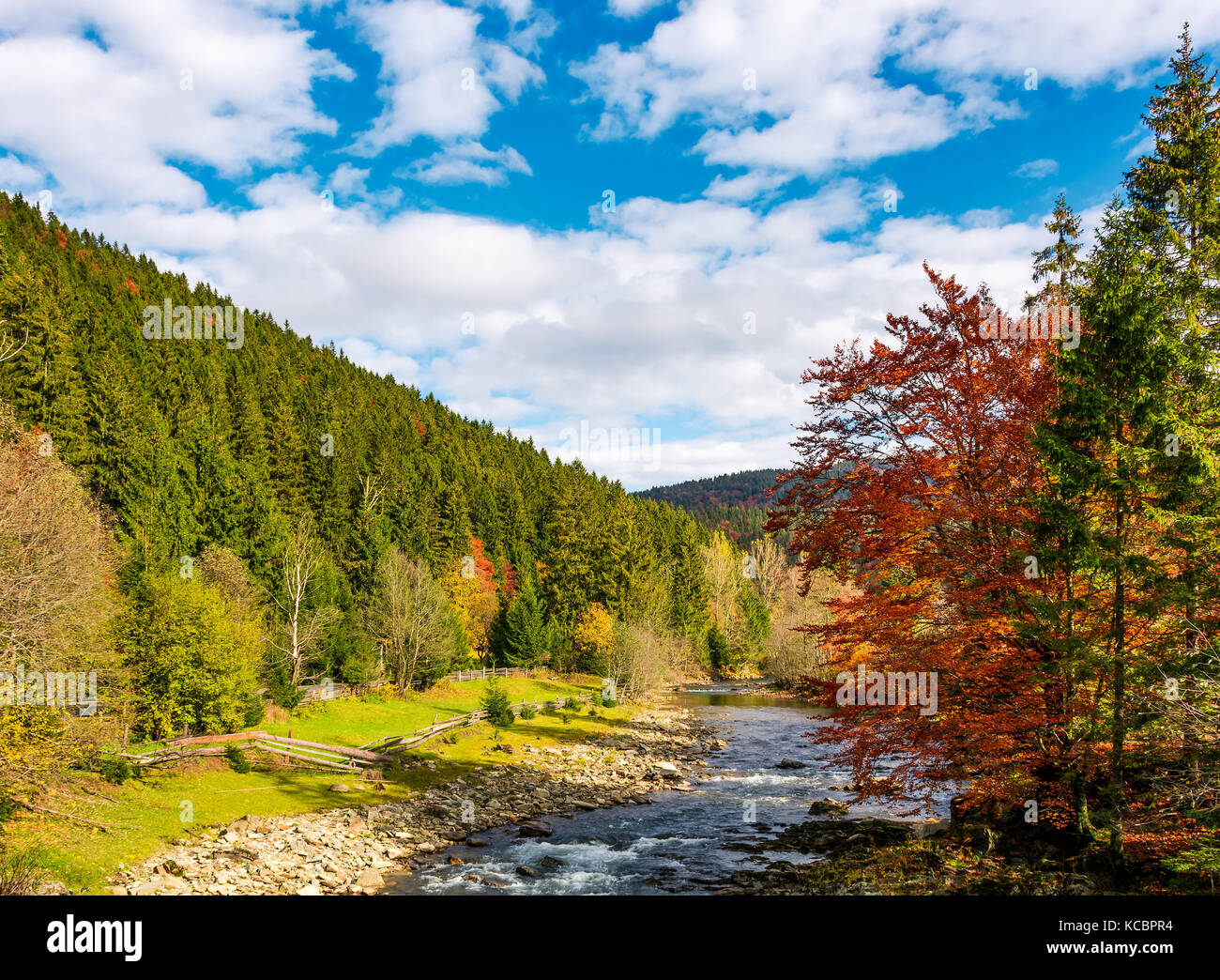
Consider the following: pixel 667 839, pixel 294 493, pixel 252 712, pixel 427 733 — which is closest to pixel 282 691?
pixel 252 712

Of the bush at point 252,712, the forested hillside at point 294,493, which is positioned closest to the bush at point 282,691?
the forested hillside at point 294,493

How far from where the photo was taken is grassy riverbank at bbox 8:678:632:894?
54.6 ft

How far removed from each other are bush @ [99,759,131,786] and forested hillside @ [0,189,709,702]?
4.76 m

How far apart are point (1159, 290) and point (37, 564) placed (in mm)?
30516

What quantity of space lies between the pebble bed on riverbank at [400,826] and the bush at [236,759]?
5.14 m

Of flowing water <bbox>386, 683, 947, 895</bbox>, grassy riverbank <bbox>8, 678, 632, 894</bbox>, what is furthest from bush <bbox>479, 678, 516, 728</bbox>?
flowing water <bbox>386, 683, 947, 895</bbox>

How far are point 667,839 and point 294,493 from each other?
55.2 meters

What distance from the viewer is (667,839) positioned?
23.9 m

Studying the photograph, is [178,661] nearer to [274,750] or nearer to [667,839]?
[274,750]

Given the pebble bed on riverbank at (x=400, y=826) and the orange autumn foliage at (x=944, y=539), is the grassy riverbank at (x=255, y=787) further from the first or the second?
the orange autumn foliage at (x=944, y=539)

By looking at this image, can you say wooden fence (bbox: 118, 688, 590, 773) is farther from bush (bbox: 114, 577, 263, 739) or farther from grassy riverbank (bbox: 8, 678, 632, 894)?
bush (bbox: 114, 577, 263, 739)

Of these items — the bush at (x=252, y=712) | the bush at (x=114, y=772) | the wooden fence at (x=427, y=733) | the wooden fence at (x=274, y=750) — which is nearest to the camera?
the bush at (x=114, y=772)

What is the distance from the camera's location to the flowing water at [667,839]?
63.2ft
